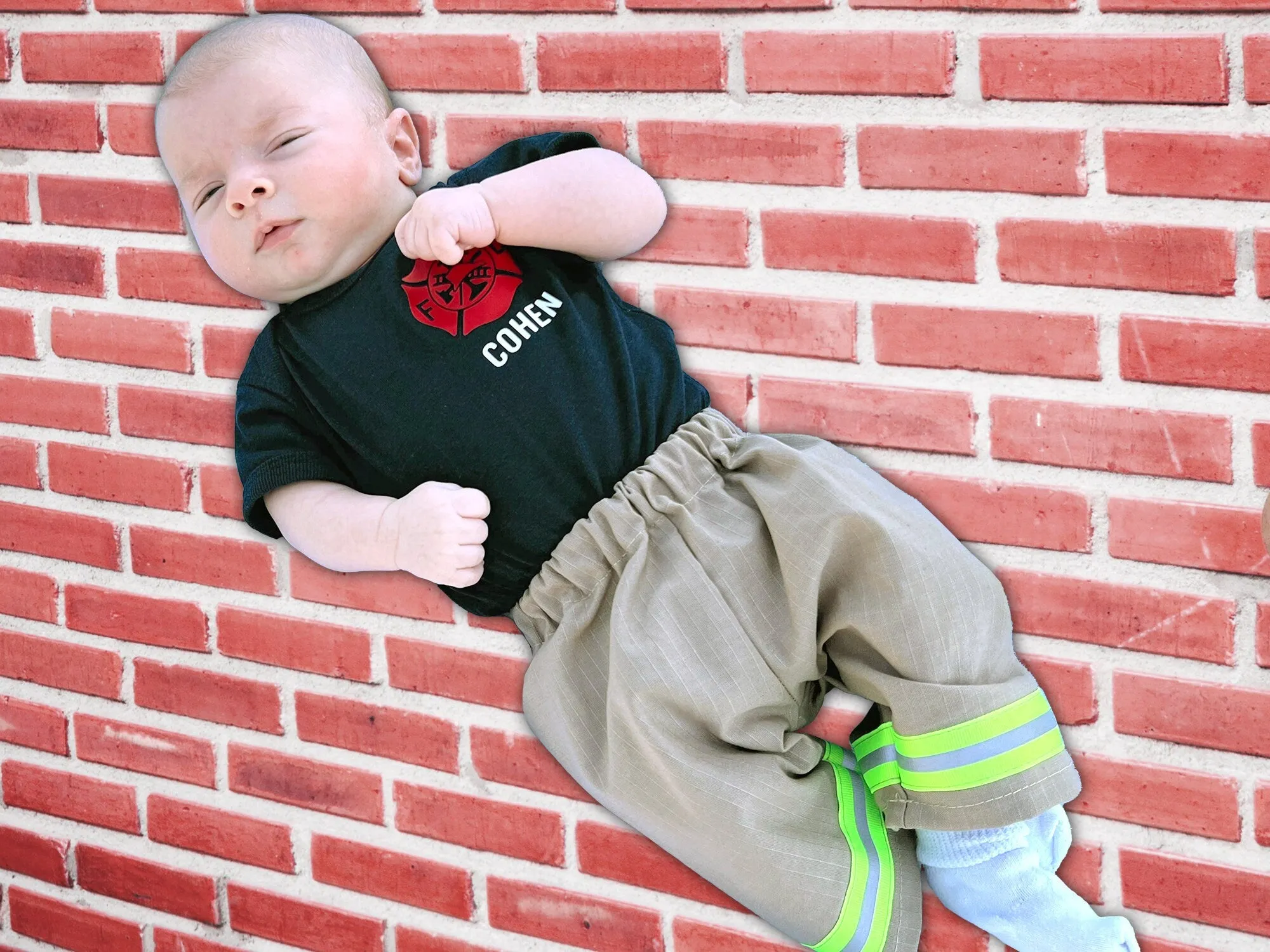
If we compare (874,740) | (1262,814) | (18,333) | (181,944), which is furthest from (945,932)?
(18,333)

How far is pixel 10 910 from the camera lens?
210cm

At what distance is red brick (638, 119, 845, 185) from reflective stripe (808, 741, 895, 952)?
641 mm

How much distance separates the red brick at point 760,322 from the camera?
144 cm

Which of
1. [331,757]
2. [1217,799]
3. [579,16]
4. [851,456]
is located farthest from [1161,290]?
[331,757]

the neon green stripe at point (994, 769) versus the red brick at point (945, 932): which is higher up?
the neon green stripe at point (994, 769)

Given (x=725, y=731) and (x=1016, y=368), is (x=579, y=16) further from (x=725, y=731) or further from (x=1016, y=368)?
(x=725, y=731)

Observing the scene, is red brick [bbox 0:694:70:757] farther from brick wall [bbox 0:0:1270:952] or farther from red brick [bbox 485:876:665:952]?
red brick [bbox 485:876:665:952]

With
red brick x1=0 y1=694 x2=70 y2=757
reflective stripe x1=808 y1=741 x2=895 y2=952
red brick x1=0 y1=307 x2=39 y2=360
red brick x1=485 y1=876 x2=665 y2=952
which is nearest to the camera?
reflective stripe x1=808 y1=741 x2=895 y2=952

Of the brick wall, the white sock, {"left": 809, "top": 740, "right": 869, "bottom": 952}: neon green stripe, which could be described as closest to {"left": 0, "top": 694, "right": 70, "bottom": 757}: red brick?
the brick wall

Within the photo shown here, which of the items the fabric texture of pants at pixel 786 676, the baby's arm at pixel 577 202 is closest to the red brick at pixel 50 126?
the baby's arm at pixel 577 202

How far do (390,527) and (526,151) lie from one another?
16.8 inches

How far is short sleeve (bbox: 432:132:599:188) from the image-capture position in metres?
1.45

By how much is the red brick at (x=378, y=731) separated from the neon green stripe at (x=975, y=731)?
624mm

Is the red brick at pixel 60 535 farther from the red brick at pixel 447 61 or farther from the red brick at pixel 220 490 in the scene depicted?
the red brick at pixel 447 61
